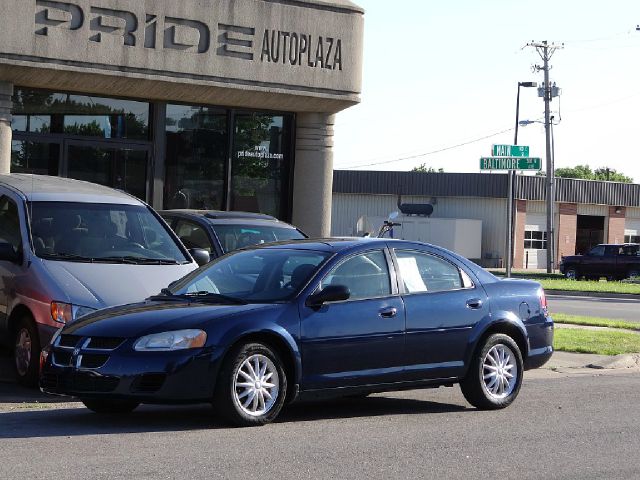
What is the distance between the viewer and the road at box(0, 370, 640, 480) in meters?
7.41

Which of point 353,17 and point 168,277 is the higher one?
point 353,17

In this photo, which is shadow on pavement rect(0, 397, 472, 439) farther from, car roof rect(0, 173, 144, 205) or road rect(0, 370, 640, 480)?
car roof rect(0, 173, 144, 205)

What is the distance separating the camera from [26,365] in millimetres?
11086

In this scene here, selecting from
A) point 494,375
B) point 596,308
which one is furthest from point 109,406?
point 596,308

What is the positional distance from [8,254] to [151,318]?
3.03 m

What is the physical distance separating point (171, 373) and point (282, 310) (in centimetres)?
107

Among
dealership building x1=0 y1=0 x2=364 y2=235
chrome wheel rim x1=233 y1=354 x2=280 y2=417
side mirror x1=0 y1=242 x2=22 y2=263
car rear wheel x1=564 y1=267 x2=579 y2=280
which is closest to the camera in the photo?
chrome wheel rim x1=233 y1=354 x2=280 y2=417

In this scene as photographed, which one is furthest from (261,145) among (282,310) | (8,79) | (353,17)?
(282,310)

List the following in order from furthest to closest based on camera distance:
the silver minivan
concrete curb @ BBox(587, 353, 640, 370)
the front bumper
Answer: concrete curb @ BBox(587, 353, 640, 370) → the silver minivan → the front bumper

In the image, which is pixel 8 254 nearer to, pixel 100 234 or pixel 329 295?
pixel 100 234

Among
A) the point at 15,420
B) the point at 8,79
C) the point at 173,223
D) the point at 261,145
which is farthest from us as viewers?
the point at 261,145

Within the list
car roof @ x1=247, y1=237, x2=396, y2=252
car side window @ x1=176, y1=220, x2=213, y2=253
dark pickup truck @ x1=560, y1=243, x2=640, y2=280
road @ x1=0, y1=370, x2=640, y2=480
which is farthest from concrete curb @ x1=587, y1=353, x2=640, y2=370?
dark pickup truck @ x1=560, y1=243, x2=640, y2=280

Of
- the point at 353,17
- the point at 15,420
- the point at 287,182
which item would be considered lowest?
the point at 15,420

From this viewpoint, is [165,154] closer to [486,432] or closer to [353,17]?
[353,17]
